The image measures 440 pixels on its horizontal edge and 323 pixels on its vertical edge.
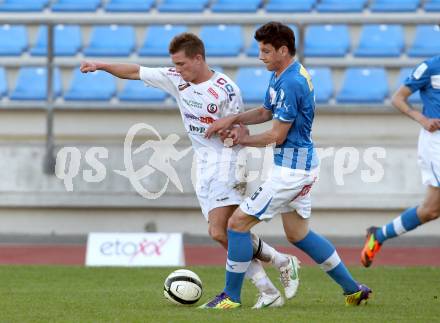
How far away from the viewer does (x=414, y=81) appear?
9.59 meters

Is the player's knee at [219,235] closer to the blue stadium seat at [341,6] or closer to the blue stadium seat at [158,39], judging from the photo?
the blue stadium seat at [158,39]

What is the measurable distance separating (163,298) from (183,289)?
2.53ft

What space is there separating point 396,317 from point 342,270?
75 cm

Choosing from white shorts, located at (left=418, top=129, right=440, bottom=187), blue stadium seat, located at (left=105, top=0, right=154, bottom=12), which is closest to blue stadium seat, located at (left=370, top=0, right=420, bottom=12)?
blue stadium seat, located at (left=105, top=0, right=154, bottom=12)

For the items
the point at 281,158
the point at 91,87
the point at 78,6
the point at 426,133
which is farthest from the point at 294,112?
the point at 78,6

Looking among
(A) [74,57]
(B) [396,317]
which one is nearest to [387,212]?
(A) [74,57]

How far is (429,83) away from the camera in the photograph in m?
9.57

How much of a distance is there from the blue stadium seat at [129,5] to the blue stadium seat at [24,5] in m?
1.12

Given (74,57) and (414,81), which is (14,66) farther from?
(414,81)

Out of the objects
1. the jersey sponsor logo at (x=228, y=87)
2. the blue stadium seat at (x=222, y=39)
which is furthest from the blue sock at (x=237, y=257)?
the blue stadium seat at (x=222, y=39)

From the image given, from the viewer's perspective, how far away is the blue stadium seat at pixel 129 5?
51.4ft

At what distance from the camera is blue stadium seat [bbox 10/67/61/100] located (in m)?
14.2

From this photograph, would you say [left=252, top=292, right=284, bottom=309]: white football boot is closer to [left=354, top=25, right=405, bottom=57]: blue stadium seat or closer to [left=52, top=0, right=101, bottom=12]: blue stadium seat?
[left=354, top=25, right=405, bottom=57]: blue stadium seat

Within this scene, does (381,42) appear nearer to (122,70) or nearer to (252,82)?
(252,82)
